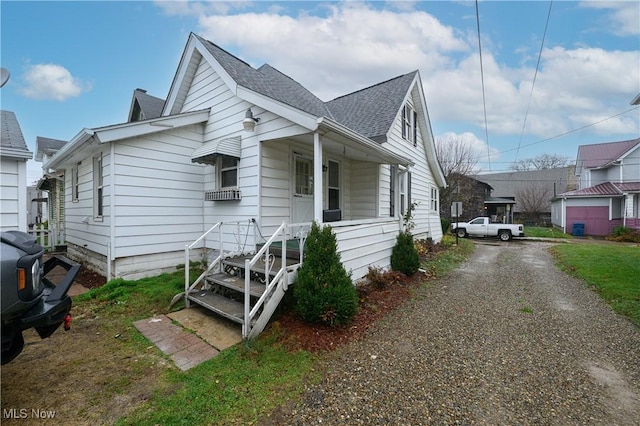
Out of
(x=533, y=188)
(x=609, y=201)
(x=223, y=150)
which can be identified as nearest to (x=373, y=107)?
(x=223, y=150)

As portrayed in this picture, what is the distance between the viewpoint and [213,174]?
7.12m


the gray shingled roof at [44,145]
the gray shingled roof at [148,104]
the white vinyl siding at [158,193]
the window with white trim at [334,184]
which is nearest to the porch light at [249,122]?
the white vinyl siding at [158,193]

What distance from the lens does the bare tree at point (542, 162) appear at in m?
44.3

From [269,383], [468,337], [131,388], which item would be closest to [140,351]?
[131,388]

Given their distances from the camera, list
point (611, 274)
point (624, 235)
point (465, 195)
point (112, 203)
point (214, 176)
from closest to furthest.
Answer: point (112, 203) < point (214, 176) < point (611, 274) < point (624, 235) < point (465, 195)

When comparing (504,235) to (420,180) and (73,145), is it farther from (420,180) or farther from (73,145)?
(73,145)

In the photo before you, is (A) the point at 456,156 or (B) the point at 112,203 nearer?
(B) the point at 112,203

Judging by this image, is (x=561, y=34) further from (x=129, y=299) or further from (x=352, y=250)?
(x=129, y=299)

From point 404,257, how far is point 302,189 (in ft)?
10.3

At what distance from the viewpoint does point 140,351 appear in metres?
3.46

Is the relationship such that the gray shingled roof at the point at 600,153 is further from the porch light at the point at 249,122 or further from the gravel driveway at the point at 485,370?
the porch light at the point at 249,122

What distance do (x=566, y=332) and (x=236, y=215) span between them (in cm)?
638

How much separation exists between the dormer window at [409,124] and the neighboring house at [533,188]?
2629cm

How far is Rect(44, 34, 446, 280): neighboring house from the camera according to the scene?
562cm
